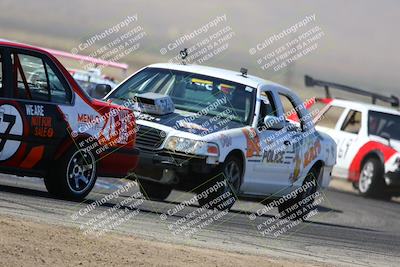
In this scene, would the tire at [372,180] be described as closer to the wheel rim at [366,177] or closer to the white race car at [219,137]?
the wheel rim at [366,177]

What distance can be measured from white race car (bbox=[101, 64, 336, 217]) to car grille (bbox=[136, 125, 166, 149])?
0.01m

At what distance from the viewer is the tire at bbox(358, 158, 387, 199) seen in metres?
20.5

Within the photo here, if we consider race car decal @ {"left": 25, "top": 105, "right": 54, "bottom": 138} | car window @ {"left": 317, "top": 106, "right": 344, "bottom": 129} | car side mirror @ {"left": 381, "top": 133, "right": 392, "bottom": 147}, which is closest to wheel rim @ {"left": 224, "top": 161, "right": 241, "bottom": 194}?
race car decal @ {"left": 25, "top": 105, "right": 54, "bottom": 138}

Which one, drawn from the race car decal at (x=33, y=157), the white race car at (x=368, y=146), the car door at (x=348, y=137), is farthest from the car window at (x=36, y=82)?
the car door at (x=348, y=137)

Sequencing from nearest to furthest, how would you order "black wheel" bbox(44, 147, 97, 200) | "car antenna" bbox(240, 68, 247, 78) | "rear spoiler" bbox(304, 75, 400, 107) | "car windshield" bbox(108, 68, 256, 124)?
"black wheel" bbox(44, 147, 97, 200) → "car windshield" bbox(108, 68, 256, 124) → "car antenna" bbox(240, 68, 247, 78) → "rear spoiler" bbox(304, 75, 400, 107)

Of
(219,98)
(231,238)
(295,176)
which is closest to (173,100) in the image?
(219,98)

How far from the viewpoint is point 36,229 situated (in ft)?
27.6

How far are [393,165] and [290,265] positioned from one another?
39.0 feet

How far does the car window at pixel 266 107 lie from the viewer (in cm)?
1373

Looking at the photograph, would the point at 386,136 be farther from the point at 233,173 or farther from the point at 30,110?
the point at 30,110

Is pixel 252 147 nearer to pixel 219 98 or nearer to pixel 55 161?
pixel 219 98

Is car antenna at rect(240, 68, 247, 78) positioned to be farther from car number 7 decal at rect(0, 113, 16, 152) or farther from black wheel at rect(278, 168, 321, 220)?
car number 7 decal at rect(0, 113, 16, 152)

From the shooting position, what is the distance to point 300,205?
14703mm

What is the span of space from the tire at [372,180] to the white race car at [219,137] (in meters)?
5.37
